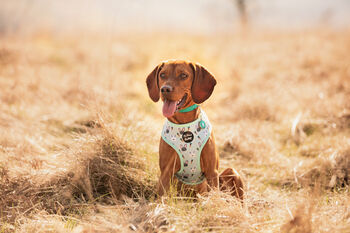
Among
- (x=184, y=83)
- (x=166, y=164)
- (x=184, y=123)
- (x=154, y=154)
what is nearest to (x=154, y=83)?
(x=184, y=83)

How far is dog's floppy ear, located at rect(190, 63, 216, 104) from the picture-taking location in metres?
2.17

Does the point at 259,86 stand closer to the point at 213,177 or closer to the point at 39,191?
the point at 213,177

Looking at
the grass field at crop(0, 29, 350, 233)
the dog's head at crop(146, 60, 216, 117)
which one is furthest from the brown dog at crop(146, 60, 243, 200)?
the grass field at crop(0, 29, 350, 233)

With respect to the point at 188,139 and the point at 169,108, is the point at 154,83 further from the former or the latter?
the point at 188,139

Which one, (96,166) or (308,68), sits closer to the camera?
(96,166)

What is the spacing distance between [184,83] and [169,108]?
235 mm

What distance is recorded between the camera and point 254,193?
2.82m

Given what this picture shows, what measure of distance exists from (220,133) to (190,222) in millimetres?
2314

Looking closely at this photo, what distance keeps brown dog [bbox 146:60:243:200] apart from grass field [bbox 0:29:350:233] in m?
0.23

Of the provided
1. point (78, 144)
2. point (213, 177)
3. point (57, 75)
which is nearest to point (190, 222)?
point (213, 177)

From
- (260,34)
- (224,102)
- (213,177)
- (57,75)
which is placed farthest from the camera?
(260,34)

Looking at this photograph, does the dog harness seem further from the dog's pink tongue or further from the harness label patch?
the dog's pink tongue

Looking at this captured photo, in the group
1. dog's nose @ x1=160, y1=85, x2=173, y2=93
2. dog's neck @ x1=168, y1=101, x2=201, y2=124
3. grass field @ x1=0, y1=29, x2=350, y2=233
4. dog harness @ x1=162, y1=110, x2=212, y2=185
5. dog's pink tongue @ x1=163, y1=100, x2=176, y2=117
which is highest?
dog's nose @ x1=160, y1=85, x2=173, y2=93

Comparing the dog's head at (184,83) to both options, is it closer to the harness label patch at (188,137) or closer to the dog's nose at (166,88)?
the dog's nose at (166,88)
